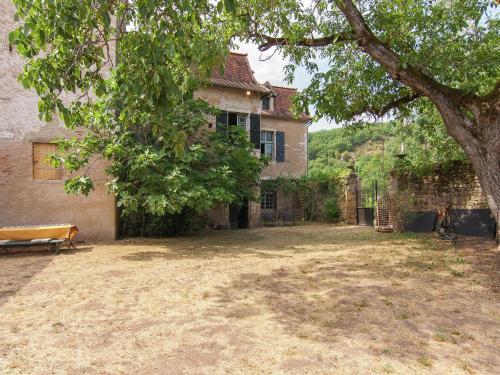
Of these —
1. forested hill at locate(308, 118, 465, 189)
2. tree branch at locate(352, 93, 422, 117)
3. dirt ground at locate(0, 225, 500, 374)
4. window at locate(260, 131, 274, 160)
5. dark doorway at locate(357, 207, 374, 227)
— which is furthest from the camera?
window at locate(260, 131, 274, 160)

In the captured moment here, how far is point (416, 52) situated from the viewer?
706 cm

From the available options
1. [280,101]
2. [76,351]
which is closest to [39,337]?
[76,351]

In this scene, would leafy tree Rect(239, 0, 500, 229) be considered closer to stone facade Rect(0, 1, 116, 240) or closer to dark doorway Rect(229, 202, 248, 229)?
stone facade Rect(0, 1, 116, 240)

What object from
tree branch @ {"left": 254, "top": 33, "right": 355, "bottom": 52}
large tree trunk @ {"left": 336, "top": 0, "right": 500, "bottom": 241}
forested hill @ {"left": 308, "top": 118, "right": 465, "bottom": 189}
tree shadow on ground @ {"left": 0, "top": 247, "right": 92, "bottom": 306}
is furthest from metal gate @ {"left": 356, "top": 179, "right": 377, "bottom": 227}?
tree shadow on ground @ {"left": 0, "top": 247, "right": 92, "bottom": 306}

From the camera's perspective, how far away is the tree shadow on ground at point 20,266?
5457 mm

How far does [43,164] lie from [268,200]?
10269 millimetres

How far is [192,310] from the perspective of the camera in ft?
14.0

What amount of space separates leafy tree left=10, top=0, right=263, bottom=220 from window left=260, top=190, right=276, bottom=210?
19.5 feet

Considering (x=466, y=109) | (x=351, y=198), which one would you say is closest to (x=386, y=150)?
(x=351, y=198)

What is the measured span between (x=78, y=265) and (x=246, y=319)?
457 centimetres

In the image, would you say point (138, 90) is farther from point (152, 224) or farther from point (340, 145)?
point (340, 145)

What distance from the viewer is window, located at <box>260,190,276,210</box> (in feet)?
58.6

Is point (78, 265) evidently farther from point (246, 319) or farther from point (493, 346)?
point (493, 346)

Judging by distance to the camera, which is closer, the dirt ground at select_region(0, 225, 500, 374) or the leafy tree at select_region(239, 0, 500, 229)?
the dirt ground at select_region(0, 225, 500, 374)
